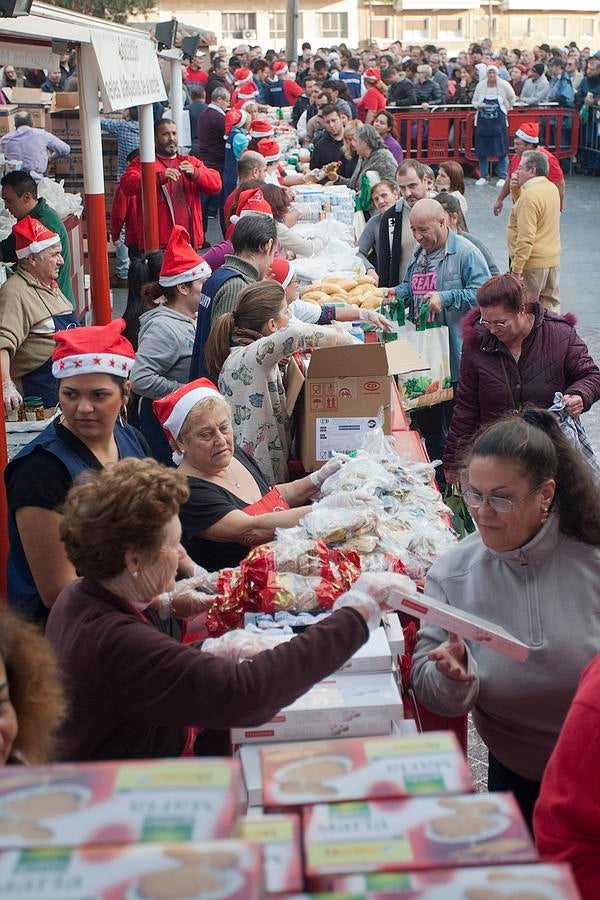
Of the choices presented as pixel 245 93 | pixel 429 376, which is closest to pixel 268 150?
pixel 429 376

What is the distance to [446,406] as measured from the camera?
6523 mm

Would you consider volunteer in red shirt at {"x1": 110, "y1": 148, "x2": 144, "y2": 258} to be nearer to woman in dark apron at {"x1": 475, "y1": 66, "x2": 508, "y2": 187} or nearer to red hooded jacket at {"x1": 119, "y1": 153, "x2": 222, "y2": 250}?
red hooded jacket at {"x1": 119, "y1": 153, "x2": 222, "y2": 250}

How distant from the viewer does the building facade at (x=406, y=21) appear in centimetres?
5704

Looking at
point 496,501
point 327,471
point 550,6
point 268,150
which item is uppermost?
point 550,6

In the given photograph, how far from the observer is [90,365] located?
3643 mm

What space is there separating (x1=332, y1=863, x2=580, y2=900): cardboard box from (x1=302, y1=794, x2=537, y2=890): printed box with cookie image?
2 cm

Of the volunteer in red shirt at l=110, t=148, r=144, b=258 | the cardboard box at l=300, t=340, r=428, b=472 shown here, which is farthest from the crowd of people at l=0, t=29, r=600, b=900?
the volunteer in red shirt at l=110, t=148, r=144, b=258

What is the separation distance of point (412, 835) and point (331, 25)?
62081 millimetres

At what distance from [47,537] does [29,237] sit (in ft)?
11.7

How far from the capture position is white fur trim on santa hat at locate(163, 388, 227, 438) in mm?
3848

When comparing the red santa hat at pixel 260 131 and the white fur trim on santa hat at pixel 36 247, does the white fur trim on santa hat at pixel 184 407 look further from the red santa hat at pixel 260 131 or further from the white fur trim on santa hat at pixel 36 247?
the red santa hat at pixel 260 131

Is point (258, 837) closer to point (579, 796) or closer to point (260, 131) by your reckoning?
point (579, 796)

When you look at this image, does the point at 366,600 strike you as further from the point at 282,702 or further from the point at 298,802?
the point at 298,802

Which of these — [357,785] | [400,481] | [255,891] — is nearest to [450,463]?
[400,481]
